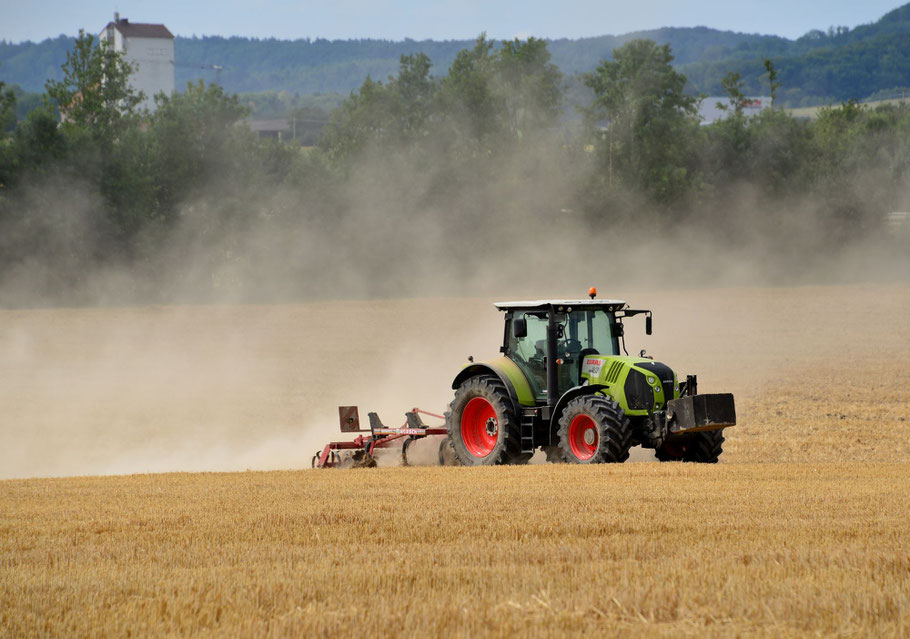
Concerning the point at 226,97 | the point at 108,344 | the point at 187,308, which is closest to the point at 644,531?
the point at 108,344

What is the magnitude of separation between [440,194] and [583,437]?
44769 millimetres

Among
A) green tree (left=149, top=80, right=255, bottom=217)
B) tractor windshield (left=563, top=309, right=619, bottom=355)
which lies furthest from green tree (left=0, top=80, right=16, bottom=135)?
tractor windshield (left=563, top=309, right=619, bottom=355)

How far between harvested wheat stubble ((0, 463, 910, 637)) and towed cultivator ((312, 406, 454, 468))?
338 centimetres

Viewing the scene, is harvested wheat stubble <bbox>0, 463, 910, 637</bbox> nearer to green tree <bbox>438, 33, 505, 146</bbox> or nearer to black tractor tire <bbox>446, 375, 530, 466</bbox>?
black tractor tire <bbox>446, 375, 530, 466</bbox>

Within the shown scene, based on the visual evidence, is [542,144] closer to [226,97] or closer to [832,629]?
[226,97]

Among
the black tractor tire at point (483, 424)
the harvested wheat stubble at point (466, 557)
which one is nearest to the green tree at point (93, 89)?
the black tractor tire at point (483, 424)

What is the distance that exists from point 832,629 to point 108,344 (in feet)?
108

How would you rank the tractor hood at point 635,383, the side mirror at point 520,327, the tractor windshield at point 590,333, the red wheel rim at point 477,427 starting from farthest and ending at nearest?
the red wheel rim at point 477,427 → the tractor windshield at point 590,333 → the tractor hood at point 635,383 → the side mirror at point 520,327

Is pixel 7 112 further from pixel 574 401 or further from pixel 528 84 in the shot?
pixel 574 401

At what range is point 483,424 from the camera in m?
14.2

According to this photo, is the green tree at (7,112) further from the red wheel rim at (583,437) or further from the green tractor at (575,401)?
the red wheel rim at (583,437)

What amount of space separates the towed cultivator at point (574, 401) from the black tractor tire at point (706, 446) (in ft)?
0.04

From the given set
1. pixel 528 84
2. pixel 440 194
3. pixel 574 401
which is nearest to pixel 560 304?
Answer: pixel 574 401

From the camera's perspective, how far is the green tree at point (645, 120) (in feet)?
192
